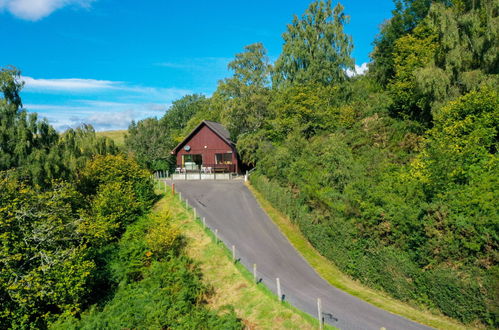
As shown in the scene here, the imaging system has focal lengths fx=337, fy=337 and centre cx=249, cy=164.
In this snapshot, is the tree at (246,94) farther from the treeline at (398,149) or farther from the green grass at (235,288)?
the green grass at (235,288)

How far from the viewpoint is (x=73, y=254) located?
A: 688 inches

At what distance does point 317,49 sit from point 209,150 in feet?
63.2

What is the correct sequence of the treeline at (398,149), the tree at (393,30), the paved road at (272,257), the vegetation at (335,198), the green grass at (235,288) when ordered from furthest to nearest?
the tree at (393,30)
the green grass at (235,288)
the paved road at (272,257)
the vegetation at (335,198)
the treeline at (398,149)

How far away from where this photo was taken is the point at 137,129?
50656 mm

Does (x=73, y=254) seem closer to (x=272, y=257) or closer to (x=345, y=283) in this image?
(x=272, y=257)

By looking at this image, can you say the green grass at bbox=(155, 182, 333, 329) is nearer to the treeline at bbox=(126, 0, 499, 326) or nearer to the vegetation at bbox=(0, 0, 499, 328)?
the vegetation at bbox=(0, 0, 499, 328)

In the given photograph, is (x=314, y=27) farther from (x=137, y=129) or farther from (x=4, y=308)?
→ (x=4, y=308)

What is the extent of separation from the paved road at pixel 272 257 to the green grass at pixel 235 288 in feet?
2.21

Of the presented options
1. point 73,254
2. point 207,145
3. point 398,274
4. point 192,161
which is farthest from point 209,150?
point 398,274

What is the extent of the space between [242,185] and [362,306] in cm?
2410

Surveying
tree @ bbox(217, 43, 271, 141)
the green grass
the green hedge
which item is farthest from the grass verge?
tree @ bbox(217, 43, 271, 141)

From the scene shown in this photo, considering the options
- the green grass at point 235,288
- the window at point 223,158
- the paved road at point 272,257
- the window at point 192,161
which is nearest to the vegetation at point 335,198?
the green grass at point 235,288

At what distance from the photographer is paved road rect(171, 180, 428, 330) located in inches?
543

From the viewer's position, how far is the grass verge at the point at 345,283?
13000 millimetres
